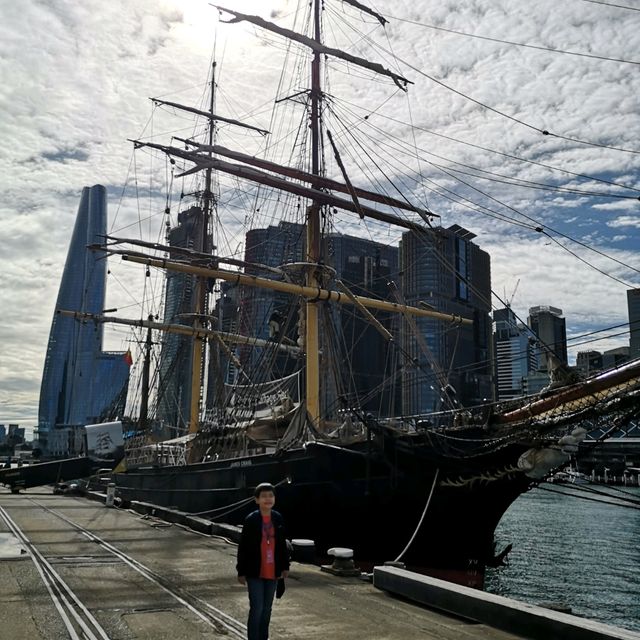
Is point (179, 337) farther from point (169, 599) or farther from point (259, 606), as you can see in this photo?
point (259, 606)

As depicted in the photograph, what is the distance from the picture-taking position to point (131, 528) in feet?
46.7

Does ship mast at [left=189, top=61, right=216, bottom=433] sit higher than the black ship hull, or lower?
higher

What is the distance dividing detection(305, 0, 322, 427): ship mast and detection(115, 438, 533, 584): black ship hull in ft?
8.80

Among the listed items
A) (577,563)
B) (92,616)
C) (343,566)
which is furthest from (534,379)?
(92,616)

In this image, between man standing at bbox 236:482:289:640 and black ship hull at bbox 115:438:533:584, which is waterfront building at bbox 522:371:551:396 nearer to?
black ship hull at bbox 115:438:533:584

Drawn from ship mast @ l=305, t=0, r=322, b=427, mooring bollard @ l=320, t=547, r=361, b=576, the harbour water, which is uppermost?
ship mast @ l=305, t=0, r=322, b=427

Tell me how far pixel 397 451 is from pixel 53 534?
304 inches

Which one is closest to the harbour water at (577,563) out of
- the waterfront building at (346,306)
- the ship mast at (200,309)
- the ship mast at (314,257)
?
the ship mast at (314,257)

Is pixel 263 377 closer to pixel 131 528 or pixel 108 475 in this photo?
pixel 131 528

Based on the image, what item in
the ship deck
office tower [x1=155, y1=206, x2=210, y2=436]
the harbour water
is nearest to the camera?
the ship deck

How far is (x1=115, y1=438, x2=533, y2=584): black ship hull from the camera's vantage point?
15.4 m

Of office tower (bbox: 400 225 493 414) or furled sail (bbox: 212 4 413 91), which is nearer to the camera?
furled sail (bbox: 212 4 413 91)

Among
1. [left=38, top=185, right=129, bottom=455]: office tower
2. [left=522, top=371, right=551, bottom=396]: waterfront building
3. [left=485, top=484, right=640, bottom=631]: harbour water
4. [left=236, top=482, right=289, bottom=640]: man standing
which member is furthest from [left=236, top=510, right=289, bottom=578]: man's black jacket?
[left=38, top=185, right=129, bottom=455]: office tower

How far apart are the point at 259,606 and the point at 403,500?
36.6 ft
